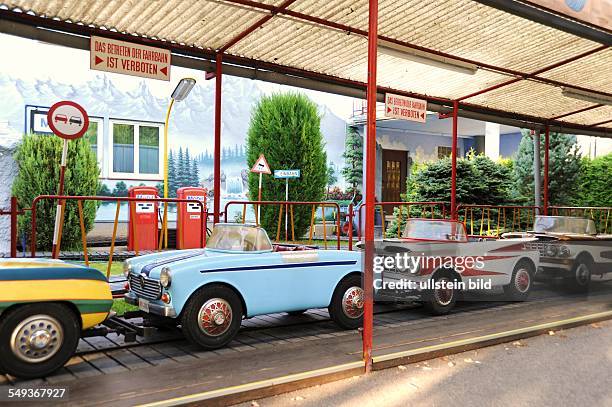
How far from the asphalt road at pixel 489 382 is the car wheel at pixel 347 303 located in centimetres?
140

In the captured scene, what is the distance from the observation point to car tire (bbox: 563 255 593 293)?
10.2 meters

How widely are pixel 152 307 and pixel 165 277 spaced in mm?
410

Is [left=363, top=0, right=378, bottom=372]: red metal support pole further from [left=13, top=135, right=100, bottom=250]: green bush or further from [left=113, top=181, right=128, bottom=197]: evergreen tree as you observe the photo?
[left=113, top=181, right=128, bottom=197]: evergreen tree

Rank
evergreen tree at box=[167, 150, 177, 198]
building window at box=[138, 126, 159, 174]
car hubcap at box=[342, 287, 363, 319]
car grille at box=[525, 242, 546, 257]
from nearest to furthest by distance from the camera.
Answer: car hubcap at box=[342, 287, 363, 319], car grille at box=[525, 242, 546, 257], building window at box=[138, 126, 159, 174], evergreen tree at box=[167, 150, 177, 198]

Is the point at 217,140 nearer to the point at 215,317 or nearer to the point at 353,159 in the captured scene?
the point at 215,317

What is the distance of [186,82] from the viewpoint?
16875 mm

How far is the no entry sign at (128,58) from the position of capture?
709 cm

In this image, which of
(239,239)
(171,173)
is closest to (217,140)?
(239,239)

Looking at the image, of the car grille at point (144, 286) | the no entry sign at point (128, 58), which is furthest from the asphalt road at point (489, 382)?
the no entry sign at point (128, 58)

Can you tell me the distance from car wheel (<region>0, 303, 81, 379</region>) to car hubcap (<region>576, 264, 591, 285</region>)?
28.7 ft

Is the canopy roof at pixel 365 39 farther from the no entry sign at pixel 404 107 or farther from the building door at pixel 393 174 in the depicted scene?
the building door at pixel 393 174

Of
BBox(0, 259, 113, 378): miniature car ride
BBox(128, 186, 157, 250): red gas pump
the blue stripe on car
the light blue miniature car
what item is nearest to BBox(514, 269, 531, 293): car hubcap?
the light blue miniature car

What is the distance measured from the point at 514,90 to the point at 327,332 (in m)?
7.20

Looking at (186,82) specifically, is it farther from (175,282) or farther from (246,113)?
(175,282)
